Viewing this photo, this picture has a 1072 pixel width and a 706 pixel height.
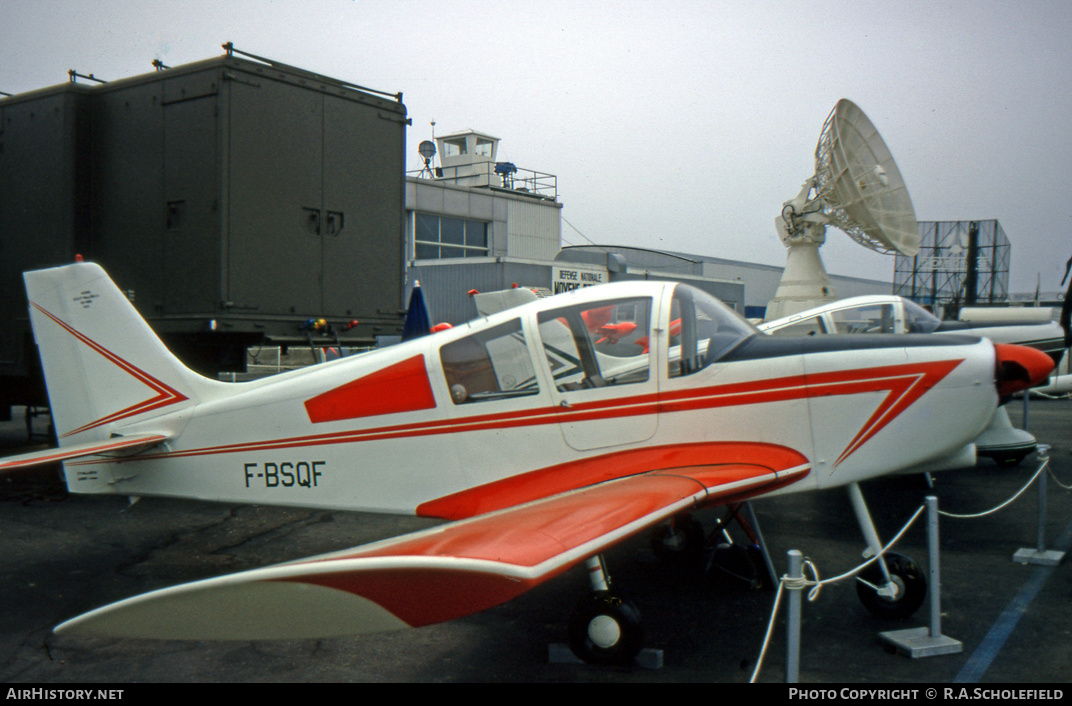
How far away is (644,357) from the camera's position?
4.16 m

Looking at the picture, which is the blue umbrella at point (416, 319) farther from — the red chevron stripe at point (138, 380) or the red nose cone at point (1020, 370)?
the red nose cone at point (1020, 370)

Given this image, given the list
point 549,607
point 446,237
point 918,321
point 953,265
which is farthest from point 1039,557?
point 953,265

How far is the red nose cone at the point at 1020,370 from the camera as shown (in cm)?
403

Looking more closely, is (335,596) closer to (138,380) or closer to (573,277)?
(138,380)

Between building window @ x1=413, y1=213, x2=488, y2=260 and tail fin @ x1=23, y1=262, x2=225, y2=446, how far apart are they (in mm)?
22117

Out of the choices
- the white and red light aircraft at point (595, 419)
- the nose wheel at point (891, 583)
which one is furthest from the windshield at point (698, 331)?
the nose wheel at point (891, 583)

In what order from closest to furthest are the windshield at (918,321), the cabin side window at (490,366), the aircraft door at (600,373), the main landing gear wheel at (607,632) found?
1. the main landing gear wheel at (607,632)
2. the aircraft door at (600,373)
3. the cabin side window at (490,366)
4. the windshield at (918,321)

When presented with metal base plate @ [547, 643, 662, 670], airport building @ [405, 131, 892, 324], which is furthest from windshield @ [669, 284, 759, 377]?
airport building @ [405, 131, 892, 324]

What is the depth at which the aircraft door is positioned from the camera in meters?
4.10

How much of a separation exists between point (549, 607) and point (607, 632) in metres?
1.03

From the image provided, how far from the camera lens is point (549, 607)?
4.55 meters

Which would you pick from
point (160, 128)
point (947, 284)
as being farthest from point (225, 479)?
point (947, 284)

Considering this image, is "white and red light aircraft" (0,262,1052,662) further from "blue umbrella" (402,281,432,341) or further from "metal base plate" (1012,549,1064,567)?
"blue umbrella" (402,281,432,341)

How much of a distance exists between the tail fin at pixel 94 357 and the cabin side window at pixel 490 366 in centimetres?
185
